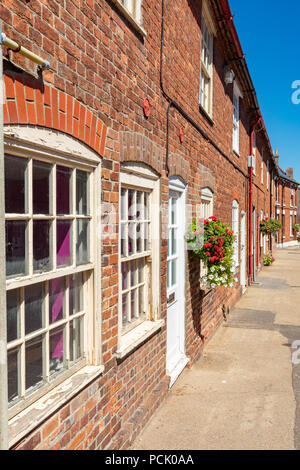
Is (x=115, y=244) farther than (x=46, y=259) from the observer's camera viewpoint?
Yes

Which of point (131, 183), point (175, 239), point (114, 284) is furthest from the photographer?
point (175, 239)

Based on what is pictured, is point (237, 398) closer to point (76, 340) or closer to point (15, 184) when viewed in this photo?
point (76, 340)

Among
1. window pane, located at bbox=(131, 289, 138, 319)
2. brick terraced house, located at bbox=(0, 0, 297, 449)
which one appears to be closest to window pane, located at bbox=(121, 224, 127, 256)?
brick terraced house, located at bbox=(0, 0, 297, 449)

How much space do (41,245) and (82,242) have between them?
0.58 meters

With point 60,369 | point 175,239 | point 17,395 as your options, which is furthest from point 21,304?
point 175,239

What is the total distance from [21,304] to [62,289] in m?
0.53

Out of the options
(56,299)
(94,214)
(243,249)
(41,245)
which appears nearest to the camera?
(41,245)

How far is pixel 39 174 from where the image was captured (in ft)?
8.38

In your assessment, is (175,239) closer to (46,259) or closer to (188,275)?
(188,275)

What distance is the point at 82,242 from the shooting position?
3146 millimetres

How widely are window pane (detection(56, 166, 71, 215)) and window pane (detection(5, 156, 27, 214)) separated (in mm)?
387

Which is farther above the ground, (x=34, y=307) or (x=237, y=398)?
(x=34, y=307)

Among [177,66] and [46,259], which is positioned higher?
[177,66]

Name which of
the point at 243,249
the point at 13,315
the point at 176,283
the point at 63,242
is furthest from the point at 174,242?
the point at 243,249
